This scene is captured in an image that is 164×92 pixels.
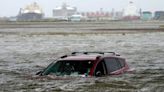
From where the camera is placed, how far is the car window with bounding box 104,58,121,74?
55.6ft

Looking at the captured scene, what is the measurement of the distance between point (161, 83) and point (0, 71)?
827cm

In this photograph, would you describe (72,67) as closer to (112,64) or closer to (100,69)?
(100,69)

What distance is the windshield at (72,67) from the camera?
1616 cm

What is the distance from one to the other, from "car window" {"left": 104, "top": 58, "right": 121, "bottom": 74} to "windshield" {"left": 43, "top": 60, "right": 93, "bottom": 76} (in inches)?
35.8

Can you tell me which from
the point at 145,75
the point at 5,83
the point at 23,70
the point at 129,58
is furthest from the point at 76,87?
the point at 129,58

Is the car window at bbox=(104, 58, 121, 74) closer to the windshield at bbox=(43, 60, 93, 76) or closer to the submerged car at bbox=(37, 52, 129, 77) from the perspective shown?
the submerged car at bbox=(37, 52, 129, 77)

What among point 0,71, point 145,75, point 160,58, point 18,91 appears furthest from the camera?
point 160,58

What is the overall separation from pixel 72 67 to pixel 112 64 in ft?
5.75

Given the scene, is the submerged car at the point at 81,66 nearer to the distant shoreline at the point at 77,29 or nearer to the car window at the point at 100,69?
the car window at the point at 100,69

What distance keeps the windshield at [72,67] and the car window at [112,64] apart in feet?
2.98

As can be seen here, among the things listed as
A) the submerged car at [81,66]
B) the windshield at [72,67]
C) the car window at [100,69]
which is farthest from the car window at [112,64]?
the windshield at [72,67]

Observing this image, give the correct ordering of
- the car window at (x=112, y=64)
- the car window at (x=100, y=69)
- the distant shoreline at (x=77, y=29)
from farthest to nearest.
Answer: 1. the distant shoreline at (x=77, y=29)
2. the car window at (x=112, y=64)
3. the car window at (x=100, y=69)

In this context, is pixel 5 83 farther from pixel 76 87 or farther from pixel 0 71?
pixel 0 71

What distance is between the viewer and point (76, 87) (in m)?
16.4
